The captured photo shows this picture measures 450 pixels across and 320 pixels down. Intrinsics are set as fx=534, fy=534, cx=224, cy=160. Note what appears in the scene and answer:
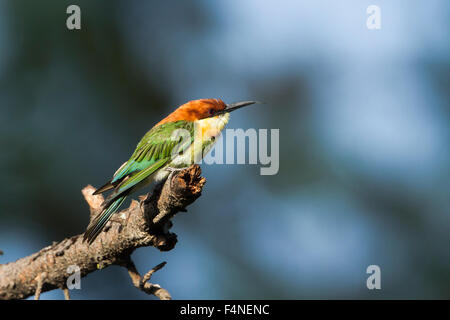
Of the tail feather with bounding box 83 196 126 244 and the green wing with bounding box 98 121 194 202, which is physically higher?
the green wing with bounding box 98 121 194 202

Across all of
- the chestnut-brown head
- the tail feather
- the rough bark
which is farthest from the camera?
the chestnut-brown head

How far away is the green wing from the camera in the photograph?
347 cm

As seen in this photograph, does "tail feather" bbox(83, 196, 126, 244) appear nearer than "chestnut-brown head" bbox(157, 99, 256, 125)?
Yes

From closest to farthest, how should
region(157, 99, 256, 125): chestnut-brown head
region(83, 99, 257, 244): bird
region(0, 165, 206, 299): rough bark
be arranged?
region(0, 165, 206, 299): rough bark < region(83, 99, 257, 244): bird < region(157, 99, 256, 125): chestnut-brown head

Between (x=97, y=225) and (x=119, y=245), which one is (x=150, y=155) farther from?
(x=119, y=245)

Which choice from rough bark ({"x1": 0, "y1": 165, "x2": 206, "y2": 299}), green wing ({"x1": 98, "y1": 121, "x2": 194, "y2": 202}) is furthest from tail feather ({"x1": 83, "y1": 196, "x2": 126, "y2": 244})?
green wing ({"x1": 98, "y1": 121, "x2": 194, "y2": 202})

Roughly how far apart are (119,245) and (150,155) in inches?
35.2

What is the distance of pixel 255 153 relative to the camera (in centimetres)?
532

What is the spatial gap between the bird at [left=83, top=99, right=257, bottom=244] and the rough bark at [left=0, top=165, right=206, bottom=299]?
209 millimetres

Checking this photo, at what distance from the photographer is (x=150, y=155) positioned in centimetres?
372

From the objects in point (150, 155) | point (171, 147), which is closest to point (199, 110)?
point (171, 147)

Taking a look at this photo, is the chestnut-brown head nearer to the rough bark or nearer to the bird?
the bird
